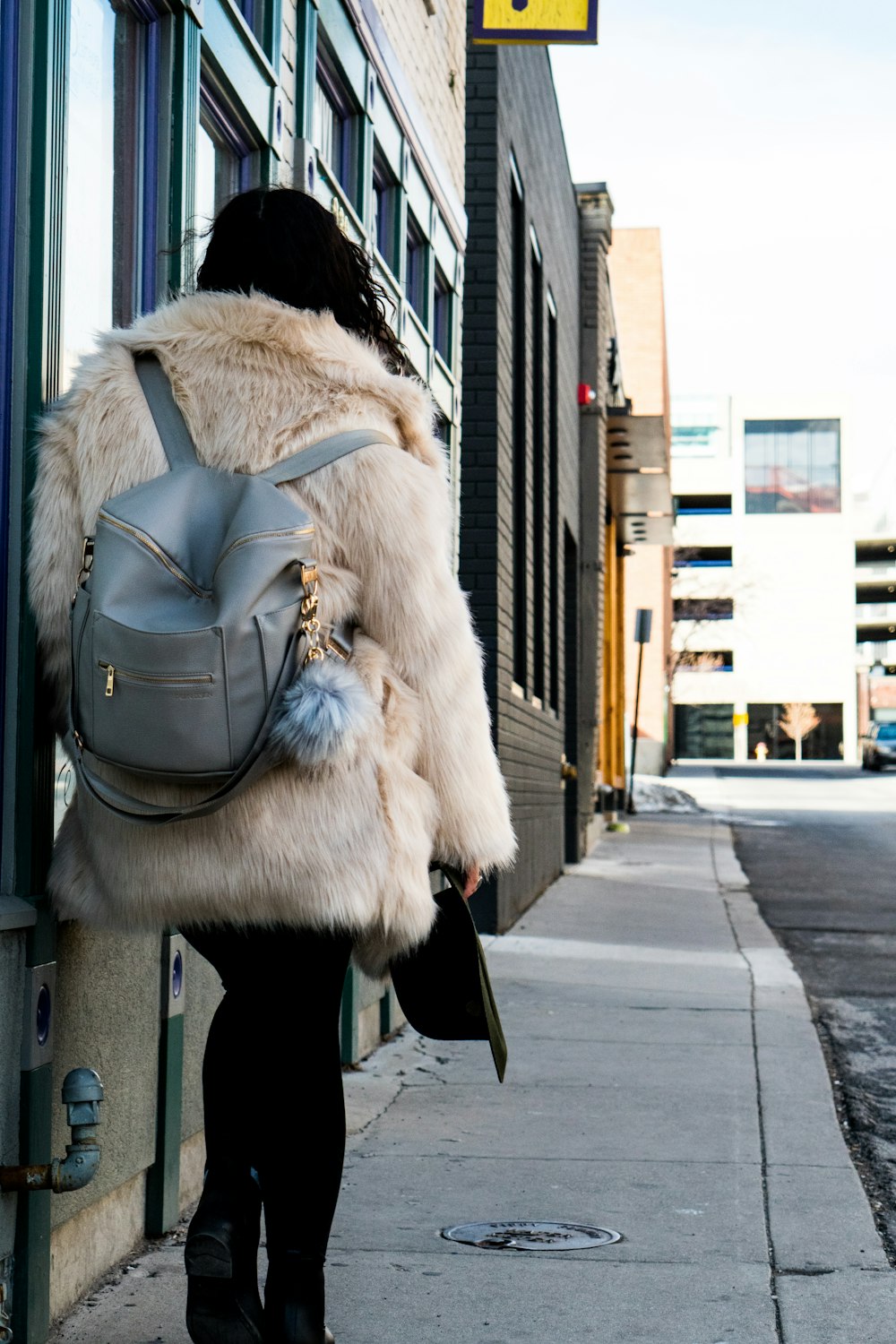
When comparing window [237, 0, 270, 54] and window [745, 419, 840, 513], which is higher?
window [745, 419, 840, 513]

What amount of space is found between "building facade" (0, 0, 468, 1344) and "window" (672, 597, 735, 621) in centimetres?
6342

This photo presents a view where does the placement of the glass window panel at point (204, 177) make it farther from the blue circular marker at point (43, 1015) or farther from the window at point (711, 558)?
the window at point (711, 558)

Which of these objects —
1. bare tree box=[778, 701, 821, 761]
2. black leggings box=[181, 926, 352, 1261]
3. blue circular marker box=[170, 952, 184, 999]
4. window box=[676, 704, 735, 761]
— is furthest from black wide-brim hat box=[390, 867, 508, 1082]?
window box=[676, 704, 735, 761]

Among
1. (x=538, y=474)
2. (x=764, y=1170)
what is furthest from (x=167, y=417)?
(x=538, y=474)

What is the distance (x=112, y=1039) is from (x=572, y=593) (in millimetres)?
14358

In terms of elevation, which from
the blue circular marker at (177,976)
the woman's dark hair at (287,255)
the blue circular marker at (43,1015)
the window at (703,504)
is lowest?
the blue circular marker at (177,976)

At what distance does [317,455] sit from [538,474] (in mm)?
10555

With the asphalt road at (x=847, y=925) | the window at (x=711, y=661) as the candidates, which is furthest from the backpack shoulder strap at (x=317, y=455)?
the window at (x=711, y=661)

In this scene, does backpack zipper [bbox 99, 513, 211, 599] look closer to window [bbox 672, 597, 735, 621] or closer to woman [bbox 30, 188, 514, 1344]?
woman [bbox 30, 188, 514, 1344]

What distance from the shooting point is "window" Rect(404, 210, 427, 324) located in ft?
25.1

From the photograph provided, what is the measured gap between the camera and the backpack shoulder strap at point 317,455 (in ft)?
8.24

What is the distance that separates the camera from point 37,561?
8.68ft

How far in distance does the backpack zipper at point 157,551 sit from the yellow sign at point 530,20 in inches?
216

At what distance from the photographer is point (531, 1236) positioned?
3.88 m
